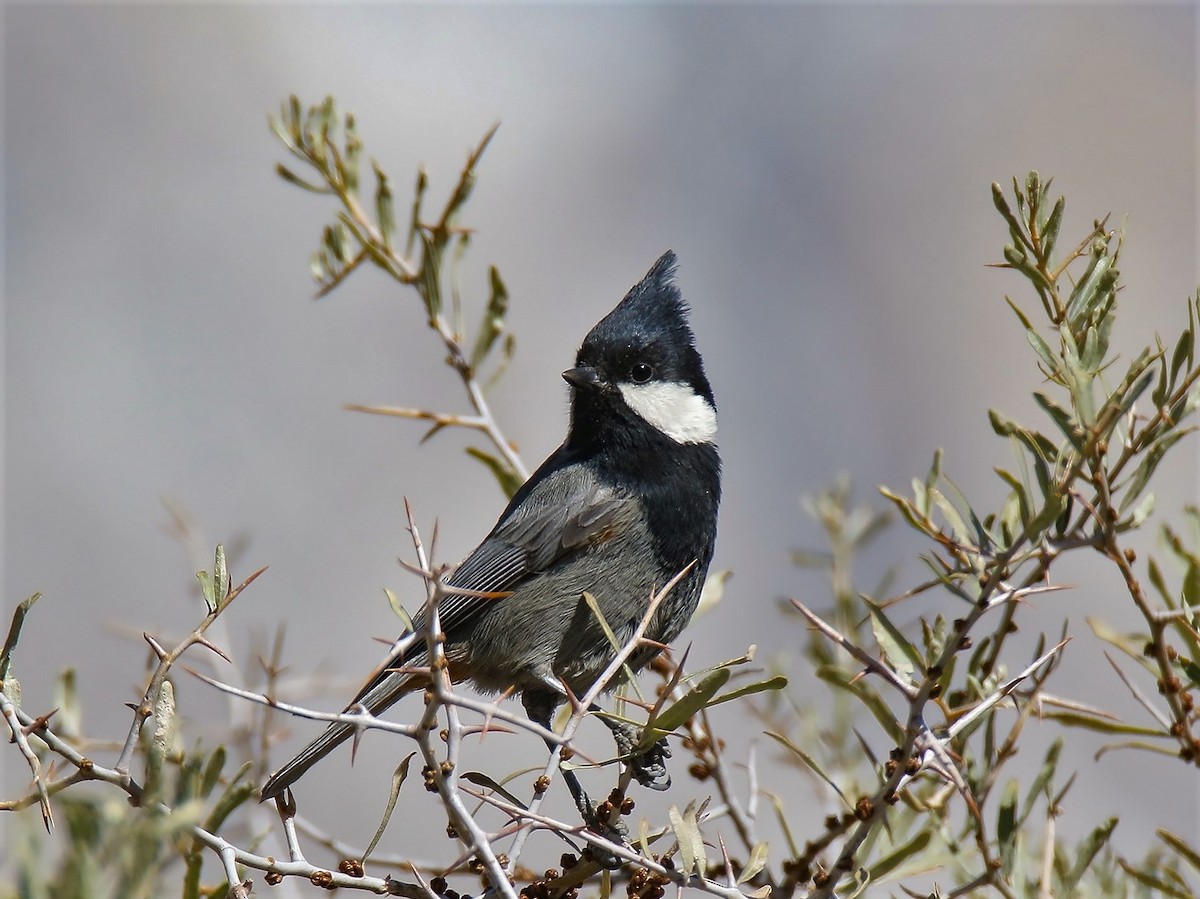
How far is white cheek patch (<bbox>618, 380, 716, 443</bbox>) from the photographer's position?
10.8ft

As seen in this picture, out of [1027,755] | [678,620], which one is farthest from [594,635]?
[1027,755]

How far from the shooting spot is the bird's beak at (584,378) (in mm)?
3270

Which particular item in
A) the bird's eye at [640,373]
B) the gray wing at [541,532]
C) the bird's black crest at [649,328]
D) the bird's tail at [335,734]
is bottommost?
the bird's tail at [335,734]

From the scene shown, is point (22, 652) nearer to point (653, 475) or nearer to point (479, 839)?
point (653, 475)

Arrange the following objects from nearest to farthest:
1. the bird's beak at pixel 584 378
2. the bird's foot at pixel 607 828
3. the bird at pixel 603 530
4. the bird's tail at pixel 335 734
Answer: the bird's foot at pixel 607 828 < the bird's tail at pixel 335 734 < the bird at pixel 603 530 < the bird's beak at pixel 584 378

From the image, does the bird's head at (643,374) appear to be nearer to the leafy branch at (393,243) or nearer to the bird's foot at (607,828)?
the leafy branch at (393,243)

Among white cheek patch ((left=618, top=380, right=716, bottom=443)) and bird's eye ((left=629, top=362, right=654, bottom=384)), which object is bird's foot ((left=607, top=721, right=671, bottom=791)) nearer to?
white cheek patch ((left=618, top=380, right=716, bottom=443))

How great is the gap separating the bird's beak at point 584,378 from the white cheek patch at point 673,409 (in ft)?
0.25

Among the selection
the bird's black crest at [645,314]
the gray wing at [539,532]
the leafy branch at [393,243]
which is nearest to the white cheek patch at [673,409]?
the bird's black crest at [645,314]

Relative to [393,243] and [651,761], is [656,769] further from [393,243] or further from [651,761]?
[393,243]

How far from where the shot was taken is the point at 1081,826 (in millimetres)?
6434

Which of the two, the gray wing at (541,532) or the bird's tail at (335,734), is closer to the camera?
the bird's tail at (335,734)

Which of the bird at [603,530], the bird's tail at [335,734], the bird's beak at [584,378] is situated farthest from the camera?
the bird's beak at [584,378]

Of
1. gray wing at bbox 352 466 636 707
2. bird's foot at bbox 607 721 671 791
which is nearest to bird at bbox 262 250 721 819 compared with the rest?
gray wing at bbox 352 466 636 707
